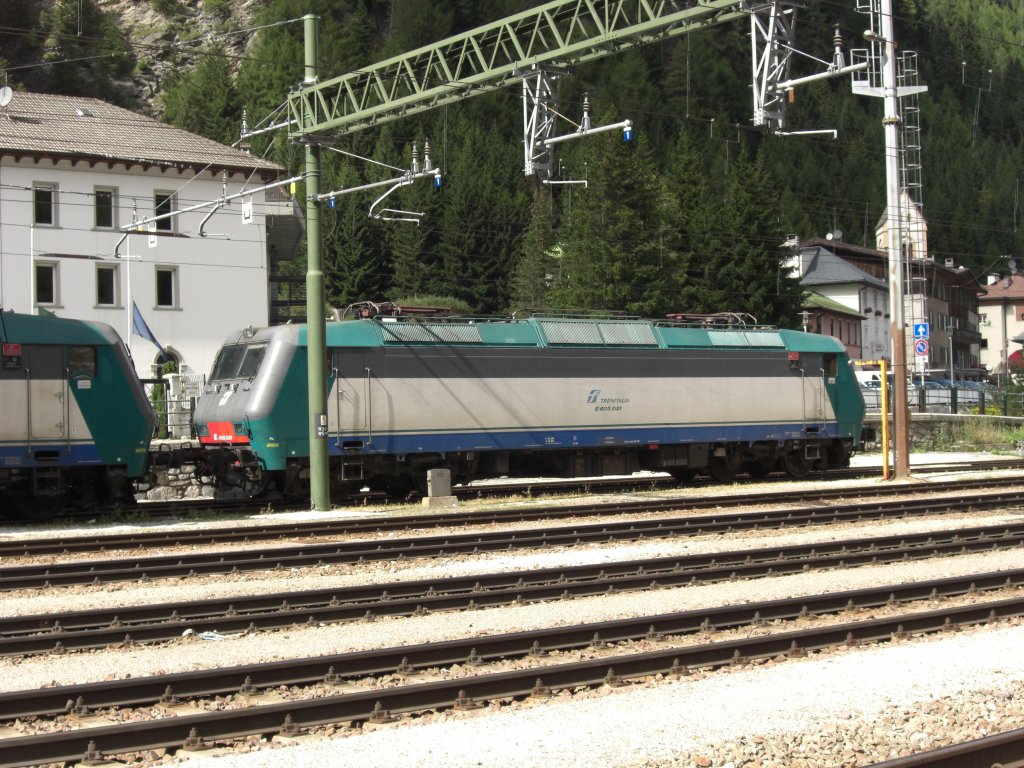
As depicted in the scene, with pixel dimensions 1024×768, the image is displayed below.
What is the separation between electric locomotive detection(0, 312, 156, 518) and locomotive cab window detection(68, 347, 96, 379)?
17 mm

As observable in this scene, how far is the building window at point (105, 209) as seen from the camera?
154ft

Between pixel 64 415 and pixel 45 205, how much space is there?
29105mm

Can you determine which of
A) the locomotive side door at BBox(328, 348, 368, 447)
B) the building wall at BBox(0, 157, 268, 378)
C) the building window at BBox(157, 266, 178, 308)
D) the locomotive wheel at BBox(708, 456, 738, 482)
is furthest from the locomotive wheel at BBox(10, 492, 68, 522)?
the building window at BBox(157, 266, 178, 308)

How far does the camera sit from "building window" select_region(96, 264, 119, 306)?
46.5m

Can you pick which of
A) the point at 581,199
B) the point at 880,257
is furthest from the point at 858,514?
the point at 880,257

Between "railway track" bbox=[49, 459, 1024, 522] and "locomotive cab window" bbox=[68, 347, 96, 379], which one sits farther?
"railway track" bbox=[49, 459, 1024, 522]

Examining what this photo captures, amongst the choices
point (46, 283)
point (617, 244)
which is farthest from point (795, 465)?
point (617, 244)

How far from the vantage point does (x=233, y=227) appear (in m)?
48.7

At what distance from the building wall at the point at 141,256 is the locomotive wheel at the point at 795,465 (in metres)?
24.7

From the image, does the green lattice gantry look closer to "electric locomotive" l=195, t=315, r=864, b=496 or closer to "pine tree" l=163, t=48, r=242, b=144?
"electric locomotive" l=195, t=315, r=864, b=496

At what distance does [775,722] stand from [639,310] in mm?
51426

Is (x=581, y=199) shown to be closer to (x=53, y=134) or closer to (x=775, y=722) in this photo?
(x=53, y=134)

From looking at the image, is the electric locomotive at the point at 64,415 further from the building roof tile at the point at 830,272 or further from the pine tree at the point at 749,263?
the building roof tile at the point at 830,272

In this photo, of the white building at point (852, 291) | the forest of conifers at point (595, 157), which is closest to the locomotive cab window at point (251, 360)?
the forest of conifers at point (595, 157)
